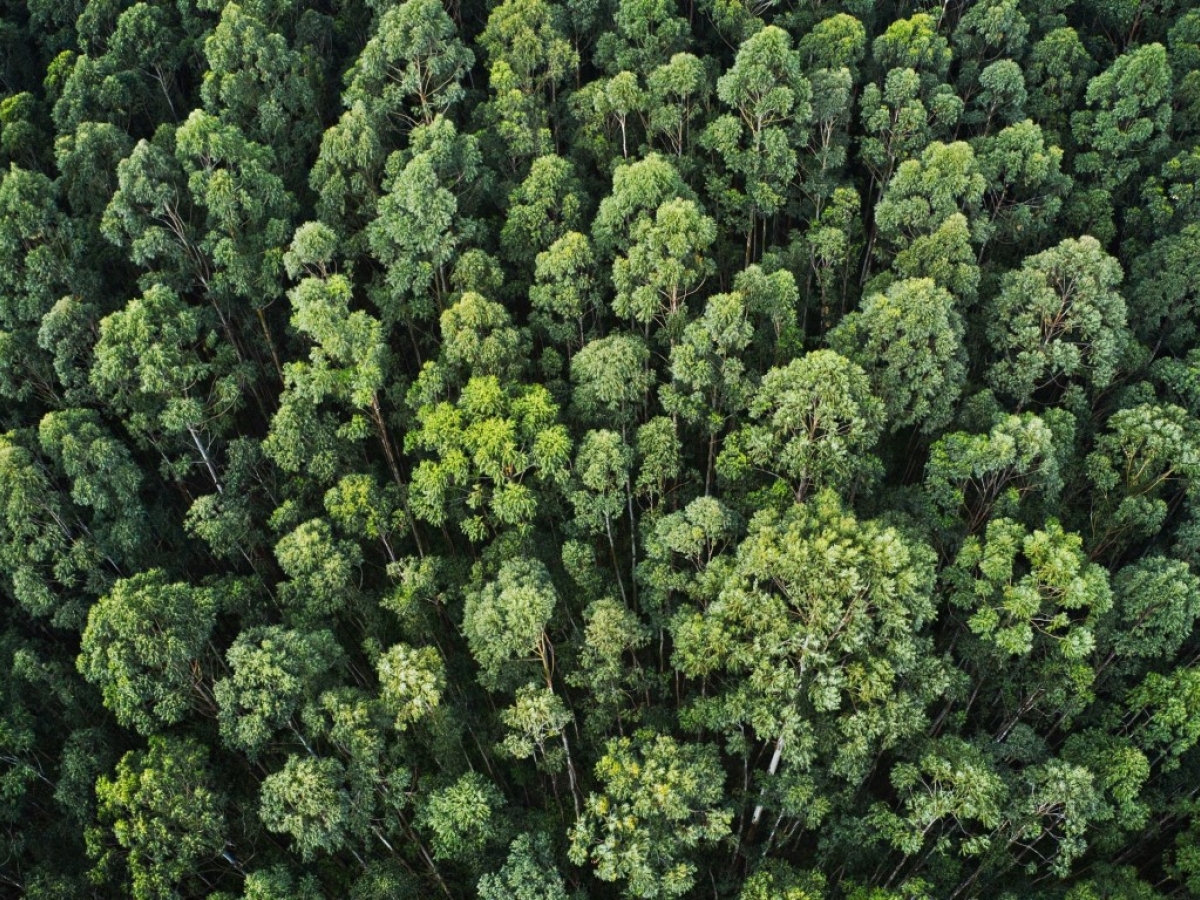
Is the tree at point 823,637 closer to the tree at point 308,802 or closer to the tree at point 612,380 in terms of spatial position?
the tree at point 612,380

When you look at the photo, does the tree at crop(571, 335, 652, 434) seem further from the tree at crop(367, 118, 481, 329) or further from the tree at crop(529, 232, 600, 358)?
the tree at crop(367, 118, 481, 329)

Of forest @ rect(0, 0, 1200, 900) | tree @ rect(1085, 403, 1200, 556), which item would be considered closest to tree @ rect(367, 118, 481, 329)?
forest @ rect(0, 0, 1200, 900)

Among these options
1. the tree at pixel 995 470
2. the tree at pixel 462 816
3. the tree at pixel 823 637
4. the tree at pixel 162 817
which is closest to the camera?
the tree at pixel 823 637

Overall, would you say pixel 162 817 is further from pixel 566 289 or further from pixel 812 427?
pixel 812 427

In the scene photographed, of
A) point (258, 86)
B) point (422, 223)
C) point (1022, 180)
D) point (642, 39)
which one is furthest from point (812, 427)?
point (258, 86)

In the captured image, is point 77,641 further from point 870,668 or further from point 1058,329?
point 1058,329

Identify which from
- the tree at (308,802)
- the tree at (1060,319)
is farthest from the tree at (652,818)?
the tree at (1060,319)
